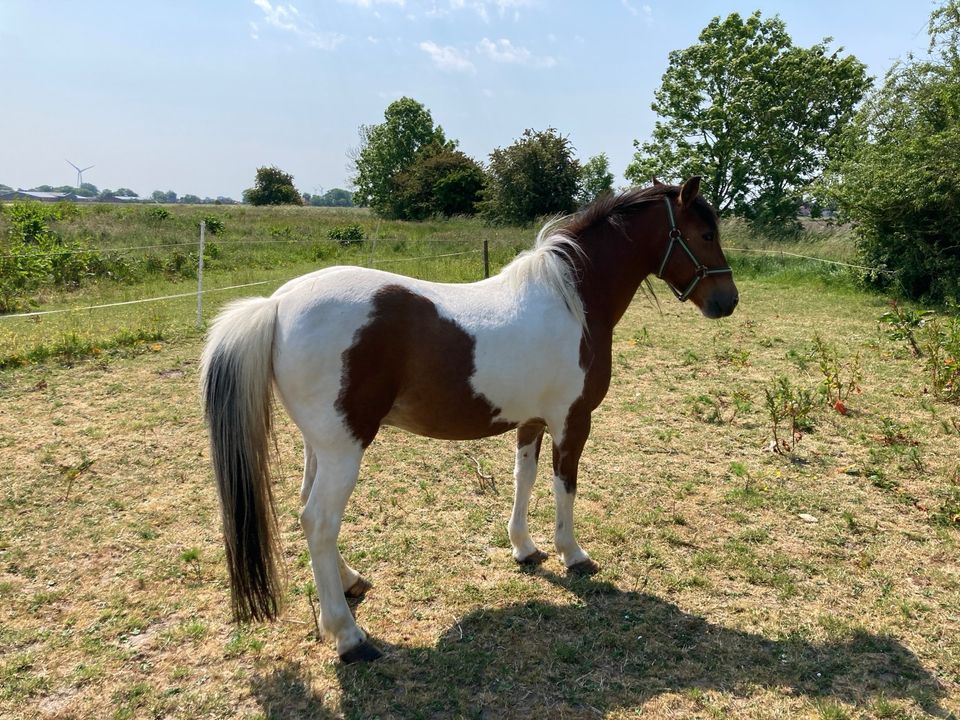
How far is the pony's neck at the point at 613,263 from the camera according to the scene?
329 centimetres

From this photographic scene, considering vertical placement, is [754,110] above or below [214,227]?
above

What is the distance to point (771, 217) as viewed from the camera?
2603cm

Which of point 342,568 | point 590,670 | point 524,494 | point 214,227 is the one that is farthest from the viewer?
point 214,227

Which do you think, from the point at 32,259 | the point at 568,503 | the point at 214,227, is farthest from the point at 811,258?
the point at 214,227

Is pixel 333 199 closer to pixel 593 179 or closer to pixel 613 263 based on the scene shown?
pixel 593 179

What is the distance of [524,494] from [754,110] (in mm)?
28193

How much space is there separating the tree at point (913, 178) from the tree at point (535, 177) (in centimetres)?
1168

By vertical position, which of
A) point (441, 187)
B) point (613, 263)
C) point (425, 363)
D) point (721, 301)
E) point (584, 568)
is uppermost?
point (441, 187)

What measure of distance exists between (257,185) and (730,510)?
53795mm

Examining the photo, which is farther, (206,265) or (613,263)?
(206,265)

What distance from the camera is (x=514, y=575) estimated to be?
3.38m

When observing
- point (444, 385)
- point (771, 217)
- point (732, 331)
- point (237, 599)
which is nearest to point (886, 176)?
point (732, 331)

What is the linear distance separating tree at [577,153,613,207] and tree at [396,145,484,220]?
580 centimetres

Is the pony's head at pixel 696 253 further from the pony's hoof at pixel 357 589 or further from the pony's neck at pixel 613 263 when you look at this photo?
the pony's hoof at pixel 357 589
